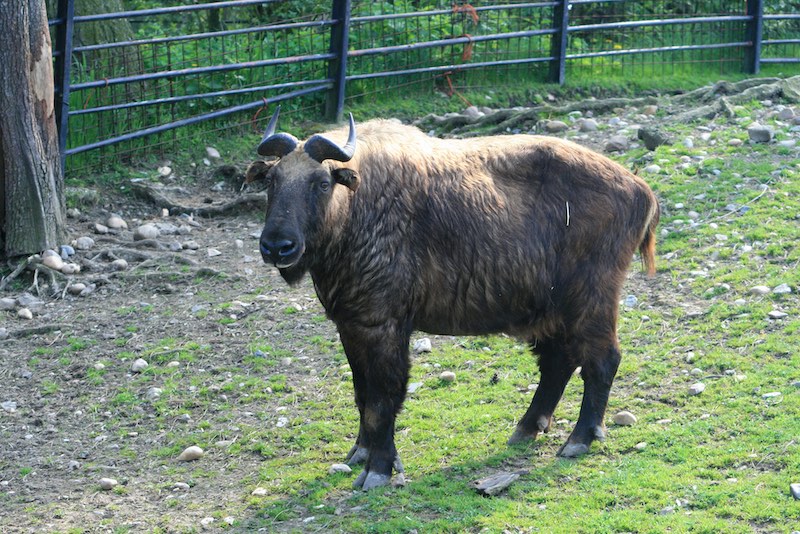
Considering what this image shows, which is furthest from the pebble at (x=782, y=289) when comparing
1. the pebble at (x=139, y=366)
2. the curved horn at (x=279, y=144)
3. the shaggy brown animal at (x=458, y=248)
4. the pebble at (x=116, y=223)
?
the pebble at (x=116, y=223)

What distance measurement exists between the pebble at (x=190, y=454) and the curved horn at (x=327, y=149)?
182 cm

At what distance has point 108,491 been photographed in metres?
5.93

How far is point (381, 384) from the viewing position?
229 inches

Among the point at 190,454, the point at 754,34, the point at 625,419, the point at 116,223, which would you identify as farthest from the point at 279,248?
the point at 754,34

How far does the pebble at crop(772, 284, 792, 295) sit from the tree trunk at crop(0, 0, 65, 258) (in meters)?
5.44

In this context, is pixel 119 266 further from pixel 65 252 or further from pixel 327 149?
pixel 327 149

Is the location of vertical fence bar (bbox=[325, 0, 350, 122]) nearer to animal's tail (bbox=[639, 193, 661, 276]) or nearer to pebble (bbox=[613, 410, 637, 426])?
animal's tail (bbox=[639, 193, 661, 276])

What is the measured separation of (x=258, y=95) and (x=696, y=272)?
535 centimetres

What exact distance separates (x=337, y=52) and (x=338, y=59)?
0.08 metres

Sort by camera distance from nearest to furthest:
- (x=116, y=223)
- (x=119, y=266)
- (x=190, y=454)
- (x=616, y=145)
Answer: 1. (x=190, y=454)
2. (x=119, y=266)
3. (x=116, y=223)
4. (x=616, y=145)

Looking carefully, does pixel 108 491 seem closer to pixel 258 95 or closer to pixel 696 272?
pixel 696 272

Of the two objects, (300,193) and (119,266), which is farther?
(119,266)

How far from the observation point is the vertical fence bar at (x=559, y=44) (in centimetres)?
1315

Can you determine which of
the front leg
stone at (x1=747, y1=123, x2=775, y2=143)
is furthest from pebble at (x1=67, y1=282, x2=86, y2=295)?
stone at (x1=747, y1=123, x2=775, y2=143)
